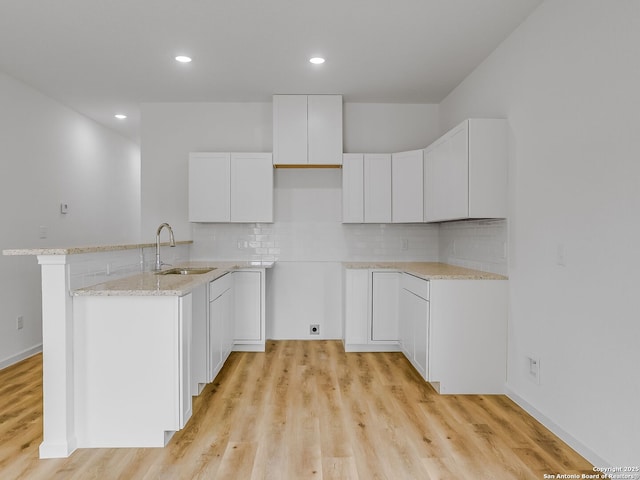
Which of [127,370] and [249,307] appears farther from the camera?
[249,307]

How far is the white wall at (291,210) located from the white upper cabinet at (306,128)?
1.12ft

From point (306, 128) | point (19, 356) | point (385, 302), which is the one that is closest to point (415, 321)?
point (385, 302)

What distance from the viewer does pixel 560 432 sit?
7.93 ft

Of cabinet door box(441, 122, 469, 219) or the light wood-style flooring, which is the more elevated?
cabinet door box(441, 122, 469, 219)

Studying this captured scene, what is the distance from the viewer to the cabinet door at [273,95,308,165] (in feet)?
14.2

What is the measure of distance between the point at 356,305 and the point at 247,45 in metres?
2.60

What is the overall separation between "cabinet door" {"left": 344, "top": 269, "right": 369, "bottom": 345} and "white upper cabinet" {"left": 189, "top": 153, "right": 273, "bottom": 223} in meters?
1.12

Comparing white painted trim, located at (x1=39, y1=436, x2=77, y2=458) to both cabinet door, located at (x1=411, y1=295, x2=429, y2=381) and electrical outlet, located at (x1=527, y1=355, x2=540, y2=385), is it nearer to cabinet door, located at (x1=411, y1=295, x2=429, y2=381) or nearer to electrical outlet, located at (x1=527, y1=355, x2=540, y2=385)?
cabinet door, located at (x1=411, y1=295, x2=429, y2=381)

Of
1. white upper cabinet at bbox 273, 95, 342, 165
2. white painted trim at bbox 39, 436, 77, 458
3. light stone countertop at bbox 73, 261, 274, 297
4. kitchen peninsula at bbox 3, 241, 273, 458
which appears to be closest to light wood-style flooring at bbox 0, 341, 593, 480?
white painted trim at bbox 39, 436, 77, 458

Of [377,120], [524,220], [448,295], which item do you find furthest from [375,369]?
[377,120]

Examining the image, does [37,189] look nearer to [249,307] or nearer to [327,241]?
[249,307]

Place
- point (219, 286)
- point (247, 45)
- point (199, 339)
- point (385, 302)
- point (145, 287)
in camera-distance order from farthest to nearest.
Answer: point (385, 302), point (219, 286), point (247, 45), point (199, 339), point (145, 287)

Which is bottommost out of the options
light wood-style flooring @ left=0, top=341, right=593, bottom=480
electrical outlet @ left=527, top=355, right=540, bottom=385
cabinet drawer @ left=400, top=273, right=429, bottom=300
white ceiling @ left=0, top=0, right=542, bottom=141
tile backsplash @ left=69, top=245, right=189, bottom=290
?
light wood-style flooring @ left=0, top=341, right=593, bottom=480

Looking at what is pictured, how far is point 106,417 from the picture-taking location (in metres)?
2.30
